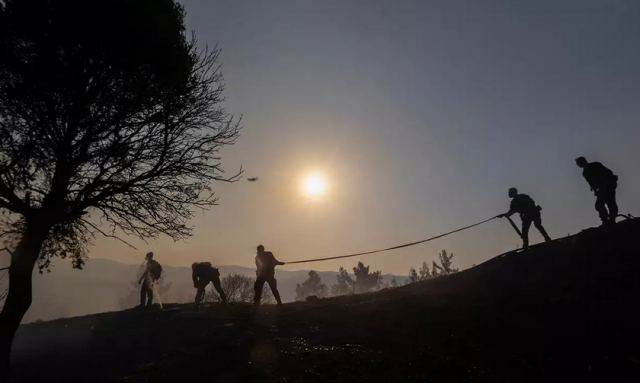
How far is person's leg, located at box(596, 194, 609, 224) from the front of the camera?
42.8 ft

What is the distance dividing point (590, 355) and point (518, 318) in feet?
6.67

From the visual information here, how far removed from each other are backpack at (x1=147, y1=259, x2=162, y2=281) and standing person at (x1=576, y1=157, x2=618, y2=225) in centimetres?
1714

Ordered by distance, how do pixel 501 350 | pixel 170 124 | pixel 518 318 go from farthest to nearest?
pixel 170 124, pixel 518 318, pixel 501 350

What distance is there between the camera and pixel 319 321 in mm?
10414

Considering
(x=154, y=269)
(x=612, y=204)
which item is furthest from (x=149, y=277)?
(x=612, y=204)

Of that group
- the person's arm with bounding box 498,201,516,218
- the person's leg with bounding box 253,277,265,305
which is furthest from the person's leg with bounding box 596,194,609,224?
Result: the person's leg with bounding box 253,277,265,305

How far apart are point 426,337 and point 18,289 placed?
340 inches

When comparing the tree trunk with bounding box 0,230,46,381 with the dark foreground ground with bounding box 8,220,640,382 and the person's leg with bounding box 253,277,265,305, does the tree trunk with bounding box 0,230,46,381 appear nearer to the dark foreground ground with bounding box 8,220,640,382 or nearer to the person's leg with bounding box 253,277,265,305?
the dark foreground ground with bounding box 8,220,640,382

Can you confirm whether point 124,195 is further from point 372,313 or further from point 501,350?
point 501,350

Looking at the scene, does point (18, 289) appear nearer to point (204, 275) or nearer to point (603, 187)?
point (204, 275)

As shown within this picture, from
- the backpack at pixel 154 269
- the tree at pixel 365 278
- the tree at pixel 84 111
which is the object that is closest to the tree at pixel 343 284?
the tree at pixel 365 278

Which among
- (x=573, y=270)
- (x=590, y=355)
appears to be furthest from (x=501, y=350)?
(x=573, y=270)

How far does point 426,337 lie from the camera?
817 centimetres

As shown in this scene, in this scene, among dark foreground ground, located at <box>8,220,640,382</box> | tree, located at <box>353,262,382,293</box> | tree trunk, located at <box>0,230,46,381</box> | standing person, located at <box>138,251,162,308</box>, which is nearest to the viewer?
dark foreground ground, located at <box>8,220,640,382</box>
